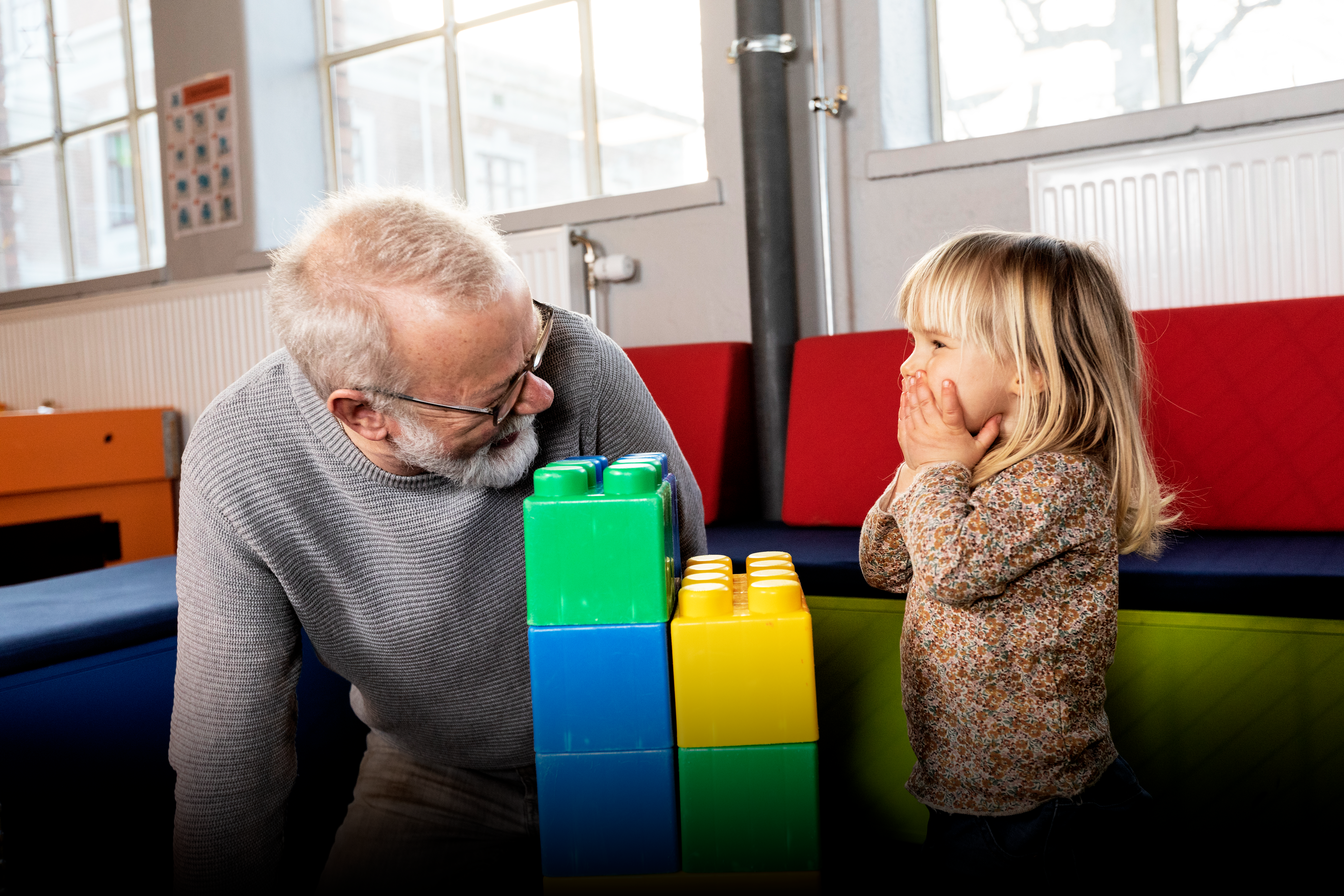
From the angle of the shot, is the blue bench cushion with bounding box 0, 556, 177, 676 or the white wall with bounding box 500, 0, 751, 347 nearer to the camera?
the blue bench cushion with bounding box 0, 556, 177, 676

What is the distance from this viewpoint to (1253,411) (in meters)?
1.75

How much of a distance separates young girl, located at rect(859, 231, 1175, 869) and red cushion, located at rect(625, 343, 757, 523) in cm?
120

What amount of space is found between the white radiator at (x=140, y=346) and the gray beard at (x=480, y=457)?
2727mm

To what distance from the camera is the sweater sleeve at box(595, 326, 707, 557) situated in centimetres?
122

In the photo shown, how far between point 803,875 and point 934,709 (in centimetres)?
37

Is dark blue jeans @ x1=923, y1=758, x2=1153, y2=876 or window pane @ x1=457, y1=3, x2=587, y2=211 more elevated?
window pane @ x1=457, y1=3, x2=587, y2=211

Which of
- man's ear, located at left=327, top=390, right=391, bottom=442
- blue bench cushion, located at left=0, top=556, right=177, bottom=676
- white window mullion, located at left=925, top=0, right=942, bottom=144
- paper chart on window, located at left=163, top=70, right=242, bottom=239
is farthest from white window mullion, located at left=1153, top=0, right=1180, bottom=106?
paper chart on window, located at left=163, top=70, right=242, bottom=239

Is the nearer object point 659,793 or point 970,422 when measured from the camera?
point 659,793

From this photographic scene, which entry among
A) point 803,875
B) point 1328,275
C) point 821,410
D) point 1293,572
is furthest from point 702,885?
point 1328,275

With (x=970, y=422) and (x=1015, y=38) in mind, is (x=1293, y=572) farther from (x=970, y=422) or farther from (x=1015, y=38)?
(x=1015, y=38)

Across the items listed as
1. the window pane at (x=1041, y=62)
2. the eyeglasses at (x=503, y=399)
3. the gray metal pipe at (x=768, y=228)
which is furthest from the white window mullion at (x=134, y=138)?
the eyeglasses at (x=503, y=399)

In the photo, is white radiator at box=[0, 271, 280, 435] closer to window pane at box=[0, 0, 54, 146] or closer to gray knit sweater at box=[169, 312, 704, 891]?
window pane at box=[0, 0, 54, 146]

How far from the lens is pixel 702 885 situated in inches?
29.7

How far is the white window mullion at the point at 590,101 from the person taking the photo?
126 inches
